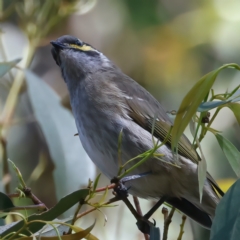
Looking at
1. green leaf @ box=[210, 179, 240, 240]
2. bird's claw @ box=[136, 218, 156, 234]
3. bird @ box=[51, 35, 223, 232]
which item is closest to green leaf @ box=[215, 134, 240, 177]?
green leaf @ box=[210, 179, 240, 240]

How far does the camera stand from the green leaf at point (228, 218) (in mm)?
1354

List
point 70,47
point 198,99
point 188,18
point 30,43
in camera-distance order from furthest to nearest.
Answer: point 188,18
point 30,43
point 70,47
point 198,99

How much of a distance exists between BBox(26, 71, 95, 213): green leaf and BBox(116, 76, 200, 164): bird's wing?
433 mm

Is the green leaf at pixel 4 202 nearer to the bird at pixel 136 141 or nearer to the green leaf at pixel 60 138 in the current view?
the bird at pixel 136 141

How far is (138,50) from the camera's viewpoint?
439cm

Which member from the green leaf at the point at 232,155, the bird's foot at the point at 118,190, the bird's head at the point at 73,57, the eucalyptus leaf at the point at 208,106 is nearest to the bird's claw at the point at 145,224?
the bird's foot at the point at 118,190

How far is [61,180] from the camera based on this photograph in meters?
2.62

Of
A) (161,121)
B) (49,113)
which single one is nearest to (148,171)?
(161,121)

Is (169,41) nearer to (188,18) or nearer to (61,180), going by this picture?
(188,18)

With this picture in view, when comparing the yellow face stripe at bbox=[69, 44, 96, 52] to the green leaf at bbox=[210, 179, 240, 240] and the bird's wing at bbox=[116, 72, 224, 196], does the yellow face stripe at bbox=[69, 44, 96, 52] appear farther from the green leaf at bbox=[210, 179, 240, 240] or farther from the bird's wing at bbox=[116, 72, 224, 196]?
the green leaf at bbox=[210, 179, 240, 240]

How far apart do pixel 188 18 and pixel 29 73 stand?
6.55 feet

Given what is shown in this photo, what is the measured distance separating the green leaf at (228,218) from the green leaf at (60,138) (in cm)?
129

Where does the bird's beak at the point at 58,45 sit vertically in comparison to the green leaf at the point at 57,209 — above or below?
above

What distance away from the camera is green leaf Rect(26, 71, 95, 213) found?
2674 mm
